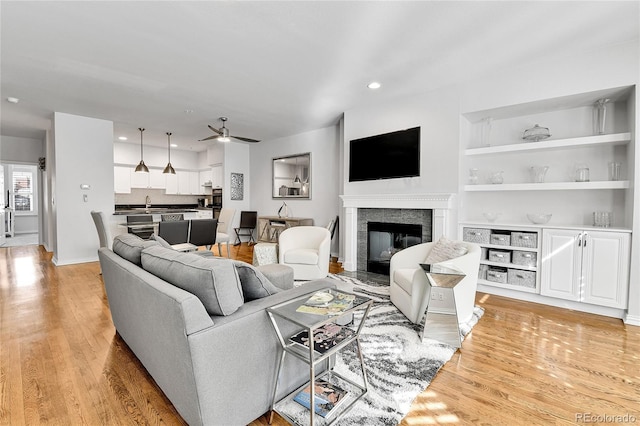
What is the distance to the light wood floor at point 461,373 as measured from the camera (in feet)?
5.20

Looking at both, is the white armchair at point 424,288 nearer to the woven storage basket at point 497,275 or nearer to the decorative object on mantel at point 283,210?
the woven storage basket at point 497,275

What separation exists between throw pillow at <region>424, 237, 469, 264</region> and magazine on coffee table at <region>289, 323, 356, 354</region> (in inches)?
59.6

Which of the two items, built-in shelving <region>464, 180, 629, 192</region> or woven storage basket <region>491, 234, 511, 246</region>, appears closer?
built-in shelving <region>464, 180, 629, 192</region>

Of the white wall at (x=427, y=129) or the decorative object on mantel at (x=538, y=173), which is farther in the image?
the white wall at (x=427, y=129)

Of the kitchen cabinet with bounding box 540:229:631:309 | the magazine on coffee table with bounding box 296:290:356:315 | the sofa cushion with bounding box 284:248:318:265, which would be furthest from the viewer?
the sofa cushion with bounding box 284:248:318:265

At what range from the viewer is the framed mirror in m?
6.43

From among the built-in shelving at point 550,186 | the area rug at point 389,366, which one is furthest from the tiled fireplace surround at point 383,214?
the area rug at point 389,366

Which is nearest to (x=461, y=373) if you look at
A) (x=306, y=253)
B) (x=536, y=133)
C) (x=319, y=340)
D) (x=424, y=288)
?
(x=424, y=288)

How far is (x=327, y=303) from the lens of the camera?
160 cm

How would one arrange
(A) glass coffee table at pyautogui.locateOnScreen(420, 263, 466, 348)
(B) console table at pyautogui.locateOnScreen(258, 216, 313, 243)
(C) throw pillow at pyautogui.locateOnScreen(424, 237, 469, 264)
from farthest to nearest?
(B) console table at pyautogui.locateOnScreen(258, 216, 313, 243)
(C) throw pillow at pyautogui.locateOnScreen(424, 237, 469, 264)
(A) glass coffee table at pyautogui.locateOnScreen(420, 263, 466, 348)

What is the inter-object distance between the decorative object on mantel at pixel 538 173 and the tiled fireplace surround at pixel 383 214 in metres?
0.99

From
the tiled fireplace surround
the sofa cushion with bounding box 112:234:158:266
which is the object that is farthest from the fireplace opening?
the sofa cushion with bounding box 112:234:158:266

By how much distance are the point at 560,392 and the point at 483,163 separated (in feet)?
9.78

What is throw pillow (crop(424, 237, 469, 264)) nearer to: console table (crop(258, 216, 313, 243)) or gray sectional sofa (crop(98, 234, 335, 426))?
gray sectional sofa (crop(98, 234, 335, 426))
